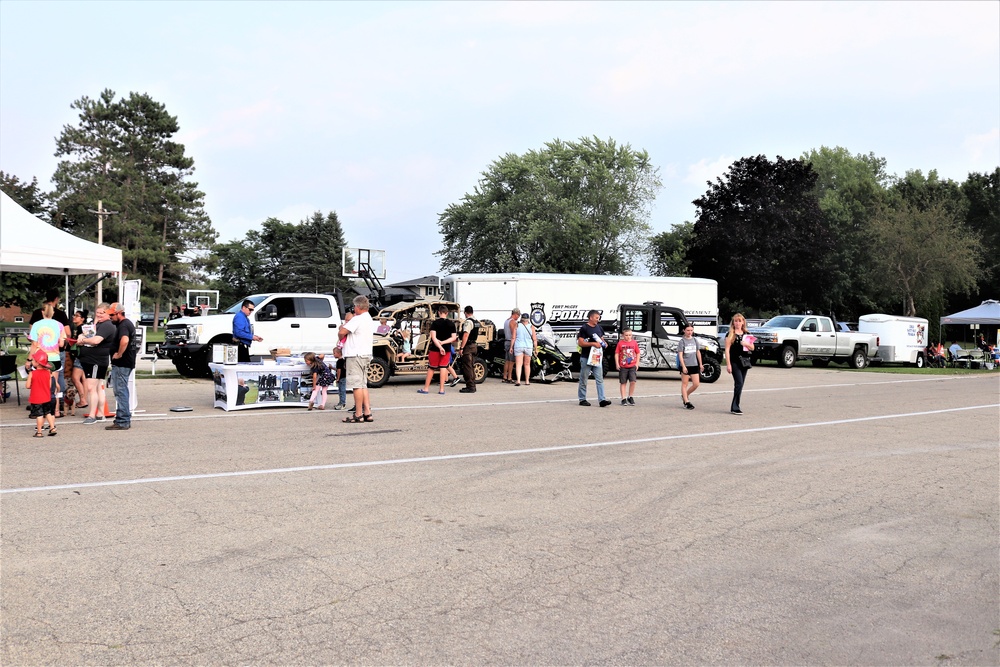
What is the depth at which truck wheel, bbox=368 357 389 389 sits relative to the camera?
18.2 meters

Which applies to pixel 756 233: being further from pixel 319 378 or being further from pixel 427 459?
pixel 427 459

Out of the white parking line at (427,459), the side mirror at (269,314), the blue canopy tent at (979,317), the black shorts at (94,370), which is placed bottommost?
the white parking line at (427,459)

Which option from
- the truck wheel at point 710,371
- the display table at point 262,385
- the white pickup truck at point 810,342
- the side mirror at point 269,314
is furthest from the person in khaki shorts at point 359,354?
the white pickup truck at point 810,342

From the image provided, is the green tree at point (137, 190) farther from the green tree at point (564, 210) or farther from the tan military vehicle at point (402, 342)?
the tan military vehicle at point (402, 342)

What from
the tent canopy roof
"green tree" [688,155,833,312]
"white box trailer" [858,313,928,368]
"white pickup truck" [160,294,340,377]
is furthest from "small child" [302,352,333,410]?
"green tree" [688,155,833,312]

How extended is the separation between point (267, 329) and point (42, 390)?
31.4 feet

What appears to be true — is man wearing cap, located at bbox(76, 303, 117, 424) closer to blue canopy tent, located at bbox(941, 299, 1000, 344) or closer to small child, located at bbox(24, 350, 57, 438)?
small child, located at bbox(24, 350, 57, 438)

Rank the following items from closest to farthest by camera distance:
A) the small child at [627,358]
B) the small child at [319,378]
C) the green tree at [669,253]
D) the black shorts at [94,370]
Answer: the black shorts at [94,370] → the small child at [319,378] → the small child at [627,358] → the green tree at [669,253]

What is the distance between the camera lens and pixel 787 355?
98.8 feet

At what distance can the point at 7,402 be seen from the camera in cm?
1442

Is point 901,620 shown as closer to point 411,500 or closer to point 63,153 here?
point 411,500

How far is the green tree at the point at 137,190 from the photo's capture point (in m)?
58.2

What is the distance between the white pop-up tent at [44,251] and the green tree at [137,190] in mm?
46328

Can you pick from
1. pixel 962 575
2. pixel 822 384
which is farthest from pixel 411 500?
pixel 822 384
